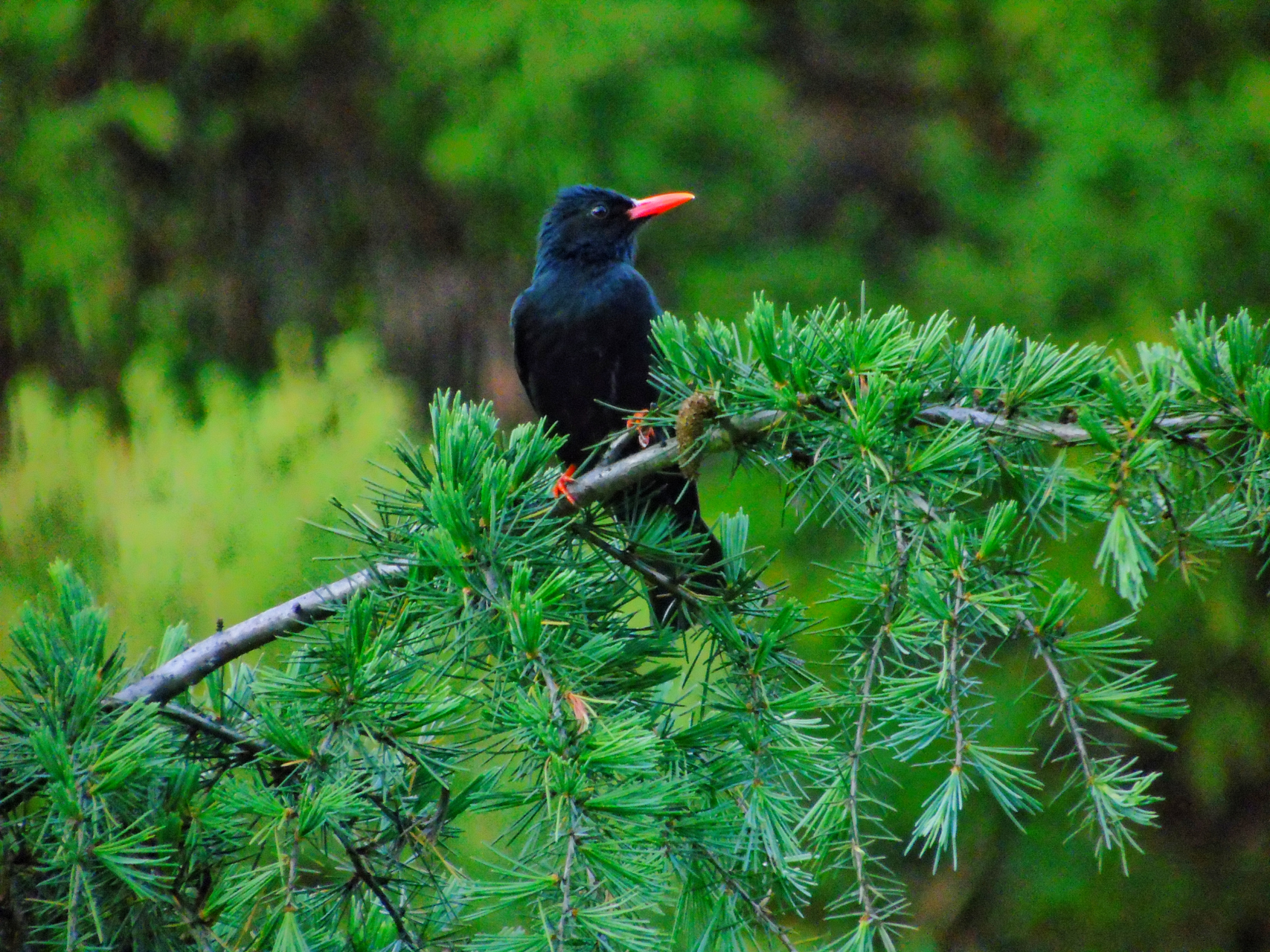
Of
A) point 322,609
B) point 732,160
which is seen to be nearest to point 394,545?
point 322,609

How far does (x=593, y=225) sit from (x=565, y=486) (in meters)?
2.18

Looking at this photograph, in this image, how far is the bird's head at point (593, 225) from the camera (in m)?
3.68

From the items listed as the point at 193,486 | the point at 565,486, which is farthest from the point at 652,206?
the point at 193,486

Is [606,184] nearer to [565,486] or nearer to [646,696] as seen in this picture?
[565,486]

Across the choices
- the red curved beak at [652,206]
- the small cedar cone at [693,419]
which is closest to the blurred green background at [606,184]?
the red curved beak at [652,206]

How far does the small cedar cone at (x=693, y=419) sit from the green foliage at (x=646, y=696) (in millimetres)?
26

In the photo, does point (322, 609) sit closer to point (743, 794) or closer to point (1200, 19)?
point (743, 794)

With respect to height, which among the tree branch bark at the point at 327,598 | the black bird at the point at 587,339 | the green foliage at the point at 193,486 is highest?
the tree branch bark at the point at 327,598

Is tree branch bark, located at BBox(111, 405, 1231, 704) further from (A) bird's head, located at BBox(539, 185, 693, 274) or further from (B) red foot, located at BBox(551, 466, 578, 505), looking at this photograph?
(A) bird's head, located at BBox(539, 185, 693, 274)

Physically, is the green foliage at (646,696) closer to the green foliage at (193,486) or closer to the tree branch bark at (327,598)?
the tree branch bark at (327,598)

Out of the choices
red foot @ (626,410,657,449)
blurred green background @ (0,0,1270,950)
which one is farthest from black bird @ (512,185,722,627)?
blurred green background @ (0,0,1270,950)

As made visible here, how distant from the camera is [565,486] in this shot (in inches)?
67.8

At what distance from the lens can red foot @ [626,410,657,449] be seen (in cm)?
174

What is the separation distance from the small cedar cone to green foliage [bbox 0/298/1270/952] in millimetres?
26
